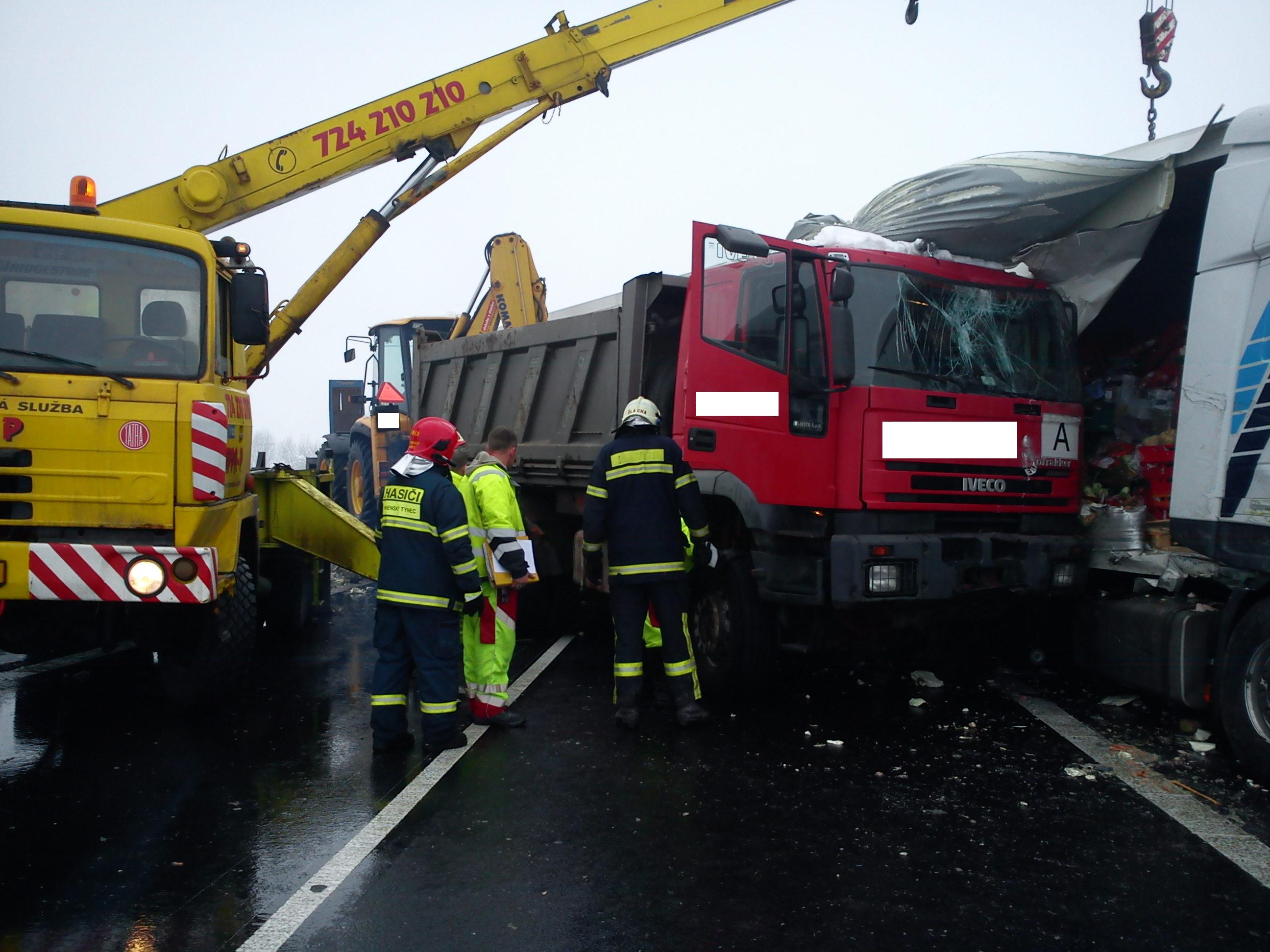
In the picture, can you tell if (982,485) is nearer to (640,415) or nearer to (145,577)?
(640,415)

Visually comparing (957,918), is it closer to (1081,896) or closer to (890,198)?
(1081,896)

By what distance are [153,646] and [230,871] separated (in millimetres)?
2505

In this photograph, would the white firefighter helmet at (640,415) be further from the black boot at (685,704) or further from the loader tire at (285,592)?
the loader tire at (285,592)

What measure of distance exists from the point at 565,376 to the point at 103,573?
4132mm

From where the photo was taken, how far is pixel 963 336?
646 centimetres

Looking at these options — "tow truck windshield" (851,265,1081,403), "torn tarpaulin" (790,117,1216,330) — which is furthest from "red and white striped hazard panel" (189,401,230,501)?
"torn tarpaulin" (790,117,1216,330)

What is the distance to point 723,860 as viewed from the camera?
4.18 metres

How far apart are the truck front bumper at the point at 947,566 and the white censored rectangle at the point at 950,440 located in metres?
0.46

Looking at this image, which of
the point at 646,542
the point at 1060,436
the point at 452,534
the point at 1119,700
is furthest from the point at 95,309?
the point at 1119,700

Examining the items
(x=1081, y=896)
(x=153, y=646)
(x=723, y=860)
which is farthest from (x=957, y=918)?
(x=153, y=646)

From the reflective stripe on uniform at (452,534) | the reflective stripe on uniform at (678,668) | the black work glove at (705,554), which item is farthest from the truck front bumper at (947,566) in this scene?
the reflective stripe on uniform at (452,534)

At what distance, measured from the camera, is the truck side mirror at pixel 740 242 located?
19.4ft

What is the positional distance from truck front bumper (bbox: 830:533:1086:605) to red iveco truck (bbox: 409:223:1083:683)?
10 mm

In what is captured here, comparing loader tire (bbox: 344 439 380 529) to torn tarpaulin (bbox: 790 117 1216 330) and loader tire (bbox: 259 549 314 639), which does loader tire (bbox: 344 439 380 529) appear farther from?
torn tarpaulin (bbox: 790 117 1216 330)
